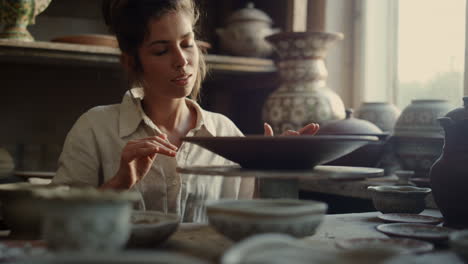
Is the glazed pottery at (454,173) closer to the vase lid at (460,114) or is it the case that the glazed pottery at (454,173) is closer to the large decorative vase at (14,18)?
the vase lid at (460,114)

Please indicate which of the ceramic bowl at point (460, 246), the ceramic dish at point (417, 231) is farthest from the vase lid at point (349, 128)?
the ceramic bowl at point (460, 246)

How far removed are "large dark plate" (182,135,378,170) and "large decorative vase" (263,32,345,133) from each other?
4.23 feet

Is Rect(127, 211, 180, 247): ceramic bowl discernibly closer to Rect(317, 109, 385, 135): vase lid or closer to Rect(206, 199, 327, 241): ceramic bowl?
Rect(206, 199, 327, 241): ceramic bowl

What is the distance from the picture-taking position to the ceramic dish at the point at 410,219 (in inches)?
52.9

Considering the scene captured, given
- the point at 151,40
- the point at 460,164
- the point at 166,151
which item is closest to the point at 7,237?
the point at 166,151

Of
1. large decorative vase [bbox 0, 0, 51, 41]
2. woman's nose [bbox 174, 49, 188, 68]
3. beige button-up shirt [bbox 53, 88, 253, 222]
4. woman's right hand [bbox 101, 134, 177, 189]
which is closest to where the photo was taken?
woman's right hand [bbox 101, 134, 177, 189]

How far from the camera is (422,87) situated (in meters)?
2.66

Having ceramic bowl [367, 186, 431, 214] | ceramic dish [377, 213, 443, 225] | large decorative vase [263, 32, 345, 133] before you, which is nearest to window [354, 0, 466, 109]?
large decorative vase [263, 32, 345, 133]

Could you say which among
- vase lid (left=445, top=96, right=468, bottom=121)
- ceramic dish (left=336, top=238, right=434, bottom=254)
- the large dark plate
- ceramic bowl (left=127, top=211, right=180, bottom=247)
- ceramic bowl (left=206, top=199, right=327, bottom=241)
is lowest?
ceramic dish (left=336, top=238, right=434, bottom=254)

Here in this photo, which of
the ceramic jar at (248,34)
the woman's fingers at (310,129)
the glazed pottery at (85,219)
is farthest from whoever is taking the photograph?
the ceramic jar at (248,34)

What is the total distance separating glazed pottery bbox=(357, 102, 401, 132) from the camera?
2447 mm

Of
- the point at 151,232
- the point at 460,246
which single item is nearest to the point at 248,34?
the point at 151,232

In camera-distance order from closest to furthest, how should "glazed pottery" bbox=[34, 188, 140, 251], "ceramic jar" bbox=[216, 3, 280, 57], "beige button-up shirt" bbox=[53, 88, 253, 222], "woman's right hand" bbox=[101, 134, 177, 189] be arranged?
"glazed pottery" bbox=[34, 188, 140, 251] → "woman's right hand" bbox=[101, 134, 177, 189] → "beige button-up shirt" bbox=[53, 88, 253, 222] → "ceramic jar" bbox=[216, 3, 280, 57]

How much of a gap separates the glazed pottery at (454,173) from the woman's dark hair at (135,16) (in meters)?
0.90
